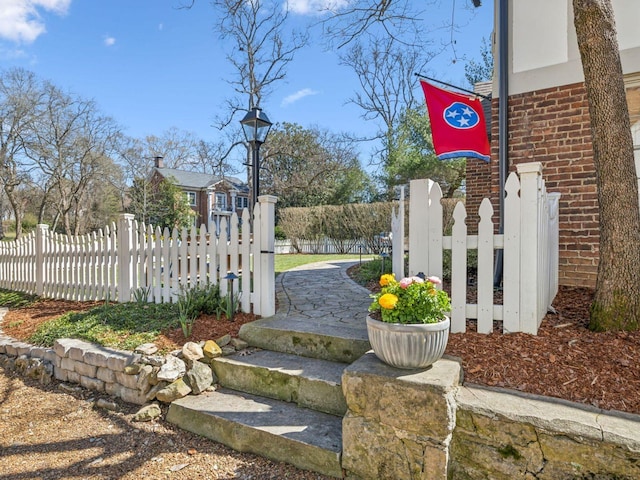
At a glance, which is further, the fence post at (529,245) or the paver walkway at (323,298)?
the paver walkway at (323,298)

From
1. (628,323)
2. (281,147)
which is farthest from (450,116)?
(281,147)

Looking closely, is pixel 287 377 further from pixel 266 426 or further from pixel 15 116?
pixel 15 116

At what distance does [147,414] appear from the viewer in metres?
2.79

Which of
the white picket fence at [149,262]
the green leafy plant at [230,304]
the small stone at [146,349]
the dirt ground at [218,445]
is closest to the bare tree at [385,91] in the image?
the white picket fence at [149,262]

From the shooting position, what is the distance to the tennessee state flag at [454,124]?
4.97 m

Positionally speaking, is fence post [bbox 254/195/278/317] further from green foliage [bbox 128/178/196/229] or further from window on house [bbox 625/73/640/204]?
green foliage [bbox 128/178/196/229]

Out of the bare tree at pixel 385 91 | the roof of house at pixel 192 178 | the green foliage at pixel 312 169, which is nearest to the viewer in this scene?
the bare tree at pixel 385 91

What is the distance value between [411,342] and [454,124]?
397 centimetres

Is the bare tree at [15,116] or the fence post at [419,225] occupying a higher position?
the bare tree at [15,116]

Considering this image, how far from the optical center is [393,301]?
2.04m

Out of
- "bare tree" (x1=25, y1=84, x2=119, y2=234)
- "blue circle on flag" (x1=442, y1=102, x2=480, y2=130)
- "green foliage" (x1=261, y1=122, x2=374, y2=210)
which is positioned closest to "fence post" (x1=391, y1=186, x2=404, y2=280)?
"blue circle on flag" (x1=442, y1=102, x2=480, y2=130)

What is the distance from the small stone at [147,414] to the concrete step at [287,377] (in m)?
0.52

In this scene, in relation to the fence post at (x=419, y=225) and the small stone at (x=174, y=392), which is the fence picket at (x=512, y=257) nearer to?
the fence post at (x=419, y=225)

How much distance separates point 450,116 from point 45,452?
5.54 metres
